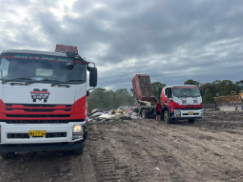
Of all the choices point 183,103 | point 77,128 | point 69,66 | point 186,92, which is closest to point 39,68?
point 69,66

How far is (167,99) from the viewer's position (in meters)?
10.8

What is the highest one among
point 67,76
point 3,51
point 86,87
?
point 3,51

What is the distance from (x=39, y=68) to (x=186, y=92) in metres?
8.59

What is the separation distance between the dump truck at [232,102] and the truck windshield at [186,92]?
29.1ft

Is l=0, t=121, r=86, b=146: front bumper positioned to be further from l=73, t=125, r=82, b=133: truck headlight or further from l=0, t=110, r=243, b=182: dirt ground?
l=0, t=110, r=243, b=182: dirt ground

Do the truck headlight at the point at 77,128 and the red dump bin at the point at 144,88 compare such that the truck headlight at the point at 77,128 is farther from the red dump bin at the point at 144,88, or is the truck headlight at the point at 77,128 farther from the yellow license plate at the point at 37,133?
the red dump bin at the point at 144,88

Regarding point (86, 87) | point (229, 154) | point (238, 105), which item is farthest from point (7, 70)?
point (238, 105)

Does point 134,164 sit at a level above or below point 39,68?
below

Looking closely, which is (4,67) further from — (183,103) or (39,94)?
(183,103)

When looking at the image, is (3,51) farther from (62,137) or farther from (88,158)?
(88,158)

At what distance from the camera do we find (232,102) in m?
17.7

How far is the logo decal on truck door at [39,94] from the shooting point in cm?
376

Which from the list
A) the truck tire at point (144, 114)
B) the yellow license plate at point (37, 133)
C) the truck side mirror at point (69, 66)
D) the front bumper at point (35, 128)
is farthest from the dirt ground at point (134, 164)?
the truck tire at point (144, 114)

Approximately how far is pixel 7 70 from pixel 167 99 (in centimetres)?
881
